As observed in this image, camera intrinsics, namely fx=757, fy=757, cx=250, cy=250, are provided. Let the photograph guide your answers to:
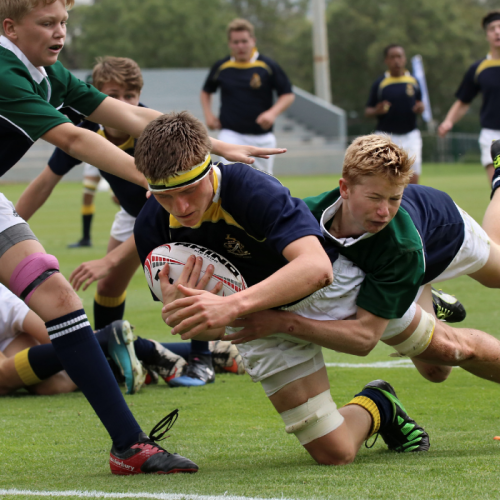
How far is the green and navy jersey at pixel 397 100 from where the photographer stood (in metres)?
13.1

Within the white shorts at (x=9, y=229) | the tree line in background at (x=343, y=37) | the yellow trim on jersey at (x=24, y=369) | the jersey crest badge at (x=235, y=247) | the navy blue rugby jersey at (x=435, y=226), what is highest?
the white shorts at (x=9, y=229)

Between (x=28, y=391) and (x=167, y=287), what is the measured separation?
2185mm

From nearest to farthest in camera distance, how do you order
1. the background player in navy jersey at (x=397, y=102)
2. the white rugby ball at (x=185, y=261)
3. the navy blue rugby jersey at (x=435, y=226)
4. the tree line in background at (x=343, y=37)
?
the white rugby ball at (x=185, y=261), the navy blue rugby jersey at (x=435, y=226), the background player in navy jersey at (x=397, y=102), the tree line in background at (x=343, y=37)

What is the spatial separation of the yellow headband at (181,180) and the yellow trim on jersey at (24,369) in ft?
6.68

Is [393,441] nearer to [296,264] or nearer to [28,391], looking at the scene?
[296,264]

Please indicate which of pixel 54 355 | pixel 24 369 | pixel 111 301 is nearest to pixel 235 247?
pixel 54 355

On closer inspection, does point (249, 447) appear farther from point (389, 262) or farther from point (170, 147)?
point (170, 147)

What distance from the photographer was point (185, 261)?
3092 mm

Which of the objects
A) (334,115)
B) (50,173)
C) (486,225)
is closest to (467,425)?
(486,225)

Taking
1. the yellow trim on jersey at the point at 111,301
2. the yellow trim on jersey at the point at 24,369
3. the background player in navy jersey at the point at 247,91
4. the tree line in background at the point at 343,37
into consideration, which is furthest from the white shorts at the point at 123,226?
the tree line in background at the point at 343,37

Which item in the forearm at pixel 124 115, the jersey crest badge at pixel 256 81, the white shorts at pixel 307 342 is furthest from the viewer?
the jersey crest badge at pixel 256 81

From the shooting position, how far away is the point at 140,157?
2.93 m

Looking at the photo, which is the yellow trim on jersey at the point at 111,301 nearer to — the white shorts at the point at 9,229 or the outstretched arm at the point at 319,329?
the white shorts at the point at 9,229

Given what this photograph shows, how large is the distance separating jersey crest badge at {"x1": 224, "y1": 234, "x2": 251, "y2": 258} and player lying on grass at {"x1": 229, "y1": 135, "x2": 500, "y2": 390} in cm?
29
